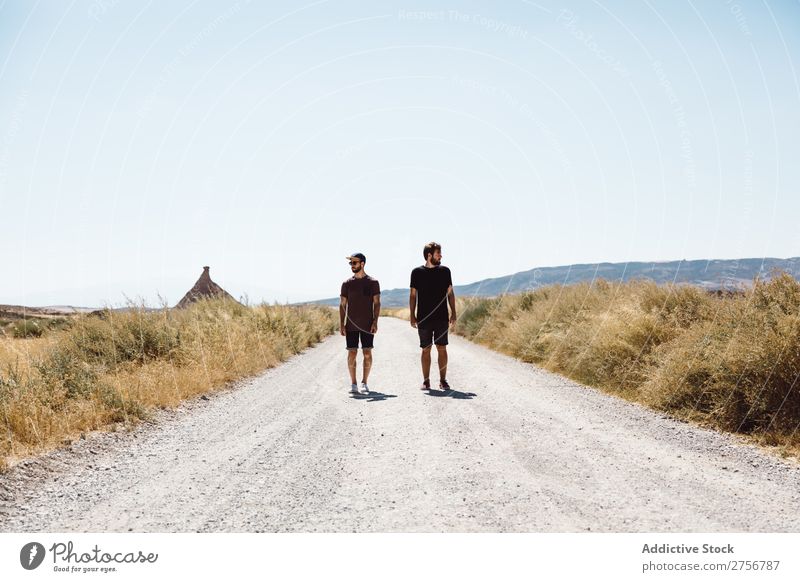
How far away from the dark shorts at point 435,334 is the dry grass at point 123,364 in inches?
162

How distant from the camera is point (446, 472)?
17.9ft

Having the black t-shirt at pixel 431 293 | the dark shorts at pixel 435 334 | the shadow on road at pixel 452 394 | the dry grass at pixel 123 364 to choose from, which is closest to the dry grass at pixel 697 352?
the shadow on road at pixel 452 394

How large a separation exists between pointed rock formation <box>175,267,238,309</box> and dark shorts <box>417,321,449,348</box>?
12287 millimetres

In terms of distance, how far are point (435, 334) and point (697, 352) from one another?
421cm

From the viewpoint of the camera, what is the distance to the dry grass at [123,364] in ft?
24.0

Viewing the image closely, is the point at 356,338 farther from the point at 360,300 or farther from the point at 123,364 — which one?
the point at 123,364

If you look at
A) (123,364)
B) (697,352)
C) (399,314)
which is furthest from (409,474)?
(399,314)

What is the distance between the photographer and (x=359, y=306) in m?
11.0

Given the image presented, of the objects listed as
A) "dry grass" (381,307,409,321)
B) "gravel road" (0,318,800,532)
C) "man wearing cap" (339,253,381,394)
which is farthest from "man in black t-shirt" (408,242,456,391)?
"dry grass" (381,307,409,321)

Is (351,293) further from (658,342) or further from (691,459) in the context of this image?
(691,459)

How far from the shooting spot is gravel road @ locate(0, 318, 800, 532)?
4.32 m

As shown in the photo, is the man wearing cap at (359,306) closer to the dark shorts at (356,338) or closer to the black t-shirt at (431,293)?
the dark shorts at (356,338)

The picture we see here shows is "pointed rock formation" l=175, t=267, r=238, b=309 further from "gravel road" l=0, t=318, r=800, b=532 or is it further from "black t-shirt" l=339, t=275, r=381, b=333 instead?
"gravel road" l=0, t=318, r=800, b=532
